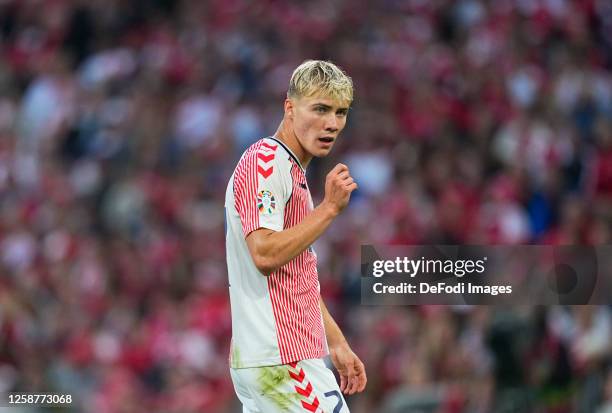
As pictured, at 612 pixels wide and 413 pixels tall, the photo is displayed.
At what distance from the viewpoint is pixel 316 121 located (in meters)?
3.72

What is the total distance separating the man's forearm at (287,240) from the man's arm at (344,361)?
684mm

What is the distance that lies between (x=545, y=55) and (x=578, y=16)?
2.17ft

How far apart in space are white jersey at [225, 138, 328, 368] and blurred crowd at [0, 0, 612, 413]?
402 centimetres

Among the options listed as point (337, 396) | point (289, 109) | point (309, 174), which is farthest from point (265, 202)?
point (309, 174)

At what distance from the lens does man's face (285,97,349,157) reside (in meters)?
3.72

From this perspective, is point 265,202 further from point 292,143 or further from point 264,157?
point 292,143

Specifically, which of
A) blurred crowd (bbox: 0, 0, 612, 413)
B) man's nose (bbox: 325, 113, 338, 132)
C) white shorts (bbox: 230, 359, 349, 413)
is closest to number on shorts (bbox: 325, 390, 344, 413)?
white shorts (bbox: 230, 359, 349, 413)

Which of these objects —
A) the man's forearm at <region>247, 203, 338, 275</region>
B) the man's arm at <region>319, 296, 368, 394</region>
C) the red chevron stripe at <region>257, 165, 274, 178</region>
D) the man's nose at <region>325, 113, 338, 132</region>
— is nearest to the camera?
the man's forearm at <region>247, 203, 338, 275</region>

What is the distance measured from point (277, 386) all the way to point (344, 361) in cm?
52

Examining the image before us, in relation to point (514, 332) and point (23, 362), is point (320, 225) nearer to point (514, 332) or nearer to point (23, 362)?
point (514, 332)

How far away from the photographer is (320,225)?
11.3 feet

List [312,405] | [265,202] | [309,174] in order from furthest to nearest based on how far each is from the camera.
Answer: [309,174], [312,405], [265,202]

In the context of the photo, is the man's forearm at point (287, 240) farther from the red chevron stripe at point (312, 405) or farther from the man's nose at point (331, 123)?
the red chevron stripe at point (312, 405)

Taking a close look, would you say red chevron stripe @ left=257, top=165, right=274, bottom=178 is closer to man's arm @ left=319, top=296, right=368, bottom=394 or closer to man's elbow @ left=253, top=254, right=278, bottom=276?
man's elbow @ left=253, top=254, right=278, bottom=276
